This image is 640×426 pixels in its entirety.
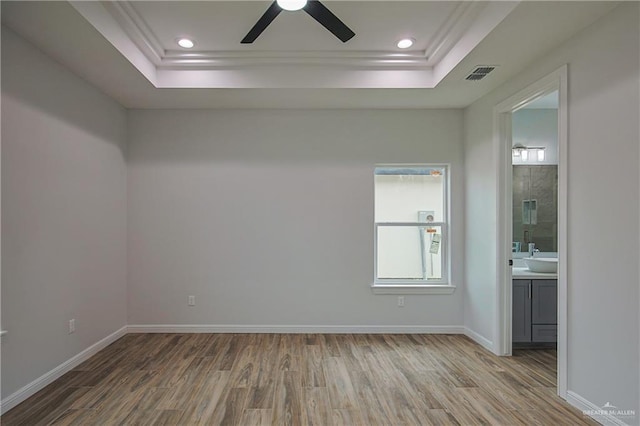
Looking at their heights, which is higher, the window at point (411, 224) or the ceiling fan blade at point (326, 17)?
the ceiling fan blade at point (326, 17)

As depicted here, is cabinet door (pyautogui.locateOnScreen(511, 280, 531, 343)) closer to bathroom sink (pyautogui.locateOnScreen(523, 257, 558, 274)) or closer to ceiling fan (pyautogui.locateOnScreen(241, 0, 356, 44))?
bathroom sink (pyautogui.locateOnScreen(523, 257, 558, 274))

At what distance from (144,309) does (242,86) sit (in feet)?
9.47

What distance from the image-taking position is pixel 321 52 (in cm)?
348

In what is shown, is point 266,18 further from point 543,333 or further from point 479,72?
point 543,333

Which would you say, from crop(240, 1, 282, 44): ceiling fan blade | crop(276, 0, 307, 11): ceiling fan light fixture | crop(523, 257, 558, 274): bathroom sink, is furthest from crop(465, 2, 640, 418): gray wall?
crop(240, 1, 282, 44): ceiling fan blade

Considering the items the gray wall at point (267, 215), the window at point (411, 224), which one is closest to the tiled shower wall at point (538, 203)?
the gray wall at point (267, 215)

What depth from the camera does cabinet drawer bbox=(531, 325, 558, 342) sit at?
375 cm

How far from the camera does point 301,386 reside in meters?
2.94

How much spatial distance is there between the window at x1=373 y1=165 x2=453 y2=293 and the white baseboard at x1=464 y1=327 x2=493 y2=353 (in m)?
0.63

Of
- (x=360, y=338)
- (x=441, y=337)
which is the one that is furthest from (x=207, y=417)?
(x=441, y=337)

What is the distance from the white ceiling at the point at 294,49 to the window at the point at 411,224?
87cm

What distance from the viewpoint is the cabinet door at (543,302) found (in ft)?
12.3

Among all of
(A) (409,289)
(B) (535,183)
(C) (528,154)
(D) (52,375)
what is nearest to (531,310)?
(A) (409,289)

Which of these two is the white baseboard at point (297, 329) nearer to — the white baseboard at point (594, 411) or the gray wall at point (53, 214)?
the gray wall at point (53, 214)
